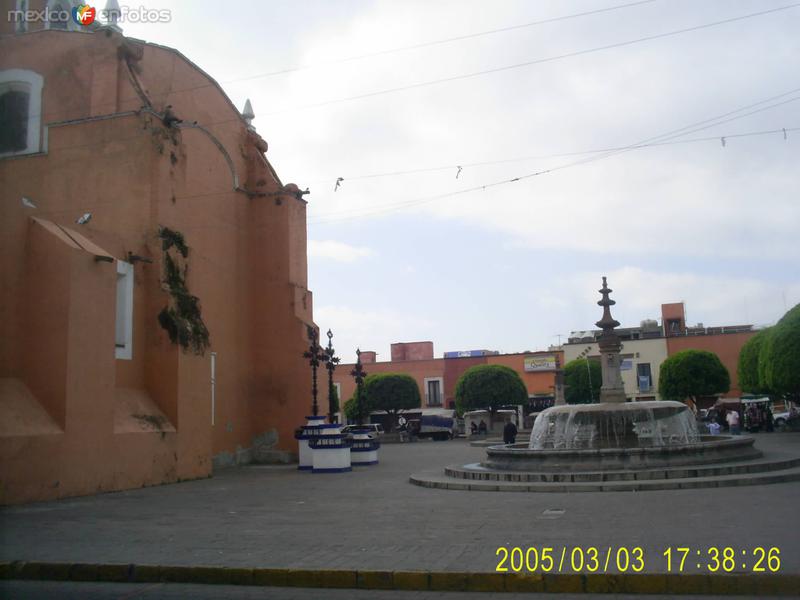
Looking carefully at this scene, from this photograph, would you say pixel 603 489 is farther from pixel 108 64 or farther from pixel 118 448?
pixel 108 64

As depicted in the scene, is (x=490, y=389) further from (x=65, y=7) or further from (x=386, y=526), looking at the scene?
(x=386, y=526)

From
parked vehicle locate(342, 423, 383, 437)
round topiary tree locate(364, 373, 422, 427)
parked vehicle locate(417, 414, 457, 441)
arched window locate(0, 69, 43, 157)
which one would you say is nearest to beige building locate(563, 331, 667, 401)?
round topiary tree locate(364, 373, 422, 427)

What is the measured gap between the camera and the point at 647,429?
52.8 feet

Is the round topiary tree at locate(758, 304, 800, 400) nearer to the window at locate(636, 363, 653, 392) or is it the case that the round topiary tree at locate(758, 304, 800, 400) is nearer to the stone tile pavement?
the stone tile pavement

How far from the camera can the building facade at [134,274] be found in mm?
13594

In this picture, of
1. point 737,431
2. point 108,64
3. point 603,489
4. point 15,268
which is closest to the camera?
point 603,489

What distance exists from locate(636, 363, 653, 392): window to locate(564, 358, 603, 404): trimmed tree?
5654 mm

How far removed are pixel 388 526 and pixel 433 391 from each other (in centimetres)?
5075

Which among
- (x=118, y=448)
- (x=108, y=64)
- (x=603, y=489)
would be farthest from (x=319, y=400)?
(x=603, y=489)

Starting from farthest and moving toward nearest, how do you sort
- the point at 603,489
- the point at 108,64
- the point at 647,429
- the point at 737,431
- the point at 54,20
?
the point at 737,431
the point at 54,20
the point at 108,64
the point at 647,429
the point at 603,489

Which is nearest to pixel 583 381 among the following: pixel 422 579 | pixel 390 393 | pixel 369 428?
pixel 390 393

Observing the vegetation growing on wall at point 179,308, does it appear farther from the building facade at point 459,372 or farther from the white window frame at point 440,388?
the white window frame at point 440,388

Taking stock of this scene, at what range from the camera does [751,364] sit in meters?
38.2

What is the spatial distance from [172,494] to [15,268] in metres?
5.17
